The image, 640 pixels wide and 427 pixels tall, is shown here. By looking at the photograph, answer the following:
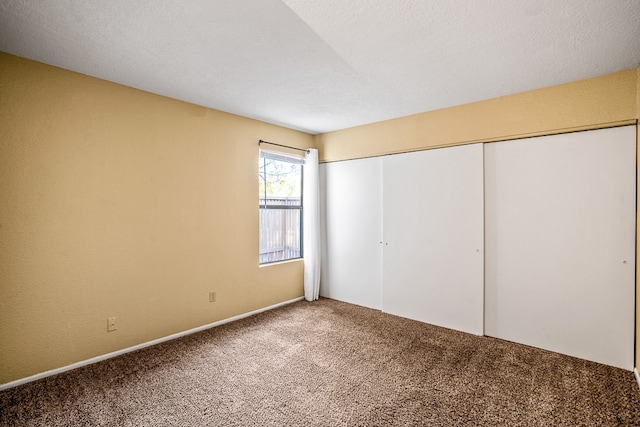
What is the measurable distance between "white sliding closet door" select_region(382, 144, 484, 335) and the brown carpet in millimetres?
450

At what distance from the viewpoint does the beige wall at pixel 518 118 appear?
2570mm

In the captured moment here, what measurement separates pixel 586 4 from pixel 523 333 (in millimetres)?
2719

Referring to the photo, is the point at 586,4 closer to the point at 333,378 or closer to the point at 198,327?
the point at 333,378

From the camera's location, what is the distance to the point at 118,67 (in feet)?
8.13

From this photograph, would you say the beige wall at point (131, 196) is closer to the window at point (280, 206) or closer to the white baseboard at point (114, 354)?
the white baseboard at point (114, 354)

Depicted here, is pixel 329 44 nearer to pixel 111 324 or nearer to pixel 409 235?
pixel 409 235

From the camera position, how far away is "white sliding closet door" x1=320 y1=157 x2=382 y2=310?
4.15 meters

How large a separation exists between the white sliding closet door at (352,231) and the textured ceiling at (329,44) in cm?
138

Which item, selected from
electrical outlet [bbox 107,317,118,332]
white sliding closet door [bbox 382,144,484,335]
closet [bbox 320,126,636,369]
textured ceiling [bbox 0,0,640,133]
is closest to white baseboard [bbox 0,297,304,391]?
electrical outlet [bbox 107,317,118,332]

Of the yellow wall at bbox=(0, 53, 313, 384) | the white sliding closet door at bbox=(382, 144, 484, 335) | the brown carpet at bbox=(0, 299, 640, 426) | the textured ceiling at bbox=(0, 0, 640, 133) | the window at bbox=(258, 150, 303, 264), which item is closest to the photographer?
the textured ceiling at bbox=(0, 0, 640, 133)

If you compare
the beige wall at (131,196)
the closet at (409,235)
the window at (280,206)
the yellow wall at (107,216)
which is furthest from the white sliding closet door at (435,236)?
the yellow wall at (107,216)

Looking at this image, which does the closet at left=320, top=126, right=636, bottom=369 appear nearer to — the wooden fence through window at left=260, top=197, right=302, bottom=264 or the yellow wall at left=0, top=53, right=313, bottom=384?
the wooden fence through window at left=260, top=197, right=302, bottom=264

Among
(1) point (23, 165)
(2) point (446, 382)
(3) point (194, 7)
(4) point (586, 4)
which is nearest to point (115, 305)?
(1) point (23, 165)

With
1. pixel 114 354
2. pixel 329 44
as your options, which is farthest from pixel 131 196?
pixel 329 44
